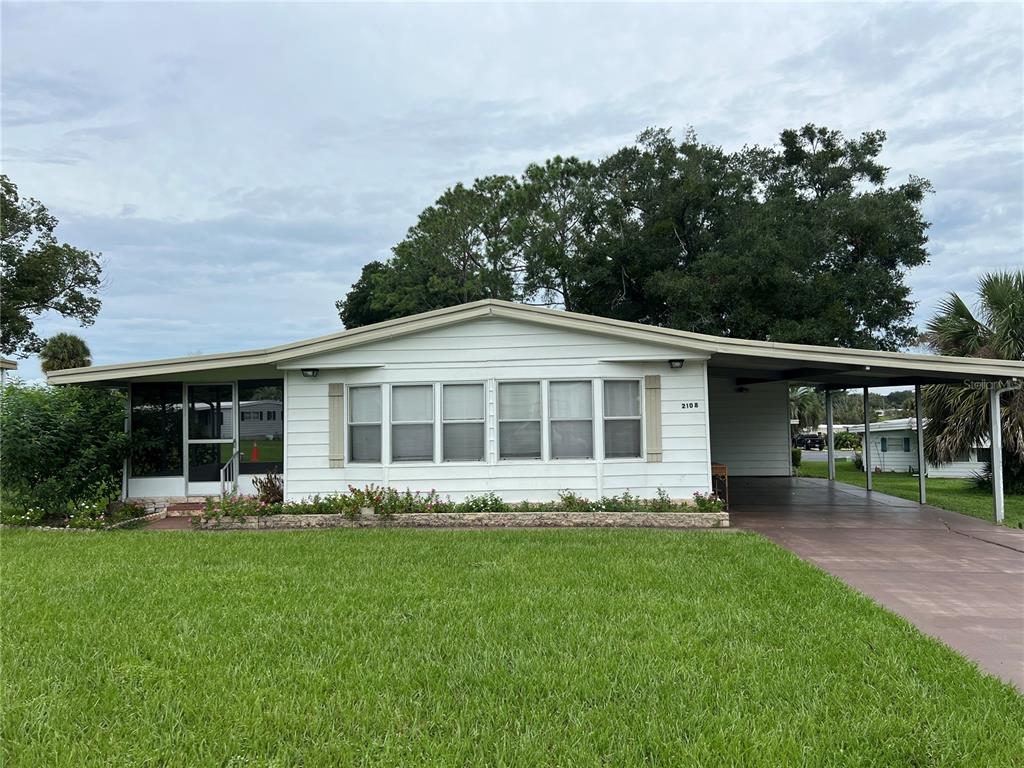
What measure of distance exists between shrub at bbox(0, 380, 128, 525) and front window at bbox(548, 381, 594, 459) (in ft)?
23.8

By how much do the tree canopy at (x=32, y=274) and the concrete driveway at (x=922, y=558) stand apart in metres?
25.2

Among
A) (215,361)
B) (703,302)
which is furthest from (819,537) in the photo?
(703,302)

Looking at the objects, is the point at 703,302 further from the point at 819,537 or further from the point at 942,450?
the point at 819,537

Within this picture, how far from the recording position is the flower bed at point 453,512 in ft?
32.4

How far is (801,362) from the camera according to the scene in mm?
10461

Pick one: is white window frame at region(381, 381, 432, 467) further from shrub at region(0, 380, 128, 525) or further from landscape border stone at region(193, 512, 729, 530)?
shrub at region(0, 380, 128, 525)

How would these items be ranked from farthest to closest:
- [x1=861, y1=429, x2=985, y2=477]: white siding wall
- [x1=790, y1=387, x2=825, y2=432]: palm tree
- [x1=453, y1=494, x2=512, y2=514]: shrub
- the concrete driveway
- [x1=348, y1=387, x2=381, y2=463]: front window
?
[x1=790, y1=387, x2=825, y2=432]: palm tree
[x1=861, y1=429, x2=985, y2=477]: white siding wall
[x1=348, y1=387, x2=381, y2=463]: front window
[x1=453, y1=494, x2=512, y2=514]: shrub
the concrete driveway

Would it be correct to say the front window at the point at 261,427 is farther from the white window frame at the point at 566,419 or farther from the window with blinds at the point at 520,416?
the white window frame at the point at 566,419

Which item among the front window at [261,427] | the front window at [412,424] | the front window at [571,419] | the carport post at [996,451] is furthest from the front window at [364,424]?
the carport post at [996,451]

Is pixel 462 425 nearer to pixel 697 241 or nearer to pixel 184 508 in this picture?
pixel 184 508

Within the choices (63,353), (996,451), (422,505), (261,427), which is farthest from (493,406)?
(63,353)

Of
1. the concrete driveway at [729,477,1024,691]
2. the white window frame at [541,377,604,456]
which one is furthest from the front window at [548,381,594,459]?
the concrete driveway at [729,477,1024,691]

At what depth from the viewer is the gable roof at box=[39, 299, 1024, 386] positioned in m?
9.73

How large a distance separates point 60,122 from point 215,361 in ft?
18.5
